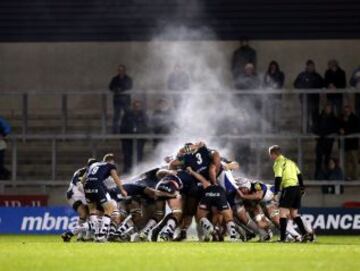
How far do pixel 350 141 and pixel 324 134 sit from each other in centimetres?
86

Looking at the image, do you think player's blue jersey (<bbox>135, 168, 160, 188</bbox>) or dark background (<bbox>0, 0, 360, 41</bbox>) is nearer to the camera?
→ player's blue jersey (<bbox>135, 168, 160, 188</bbox>)

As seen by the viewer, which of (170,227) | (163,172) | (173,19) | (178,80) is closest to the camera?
(170,227)

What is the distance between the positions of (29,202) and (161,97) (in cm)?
452

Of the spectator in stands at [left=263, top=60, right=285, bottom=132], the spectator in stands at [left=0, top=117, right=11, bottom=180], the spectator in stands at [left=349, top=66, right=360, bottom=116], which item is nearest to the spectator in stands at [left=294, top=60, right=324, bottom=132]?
the spectator in stands at [left=263, top=60, right=285, bottom=132]

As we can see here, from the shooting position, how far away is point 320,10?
131 ft

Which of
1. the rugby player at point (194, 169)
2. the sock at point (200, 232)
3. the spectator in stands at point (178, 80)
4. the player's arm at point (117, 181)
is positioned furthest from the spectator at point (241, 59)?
the player's arm at point (117, 181)

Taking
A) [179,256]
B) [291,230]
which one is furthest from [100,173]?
[179,256]

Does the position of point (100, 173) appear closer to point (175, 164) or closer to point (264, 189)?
point (175, 164)

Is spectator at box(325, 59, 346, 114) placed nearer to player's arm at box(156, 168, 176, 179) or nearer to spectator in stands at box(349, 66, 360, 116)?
spectator in stands at box(349, 66, 360, 116)

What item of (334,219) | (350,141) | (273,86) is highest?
(273,86)

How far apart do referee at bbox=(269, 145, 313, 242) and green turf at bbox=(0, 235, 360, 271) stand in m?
1.49

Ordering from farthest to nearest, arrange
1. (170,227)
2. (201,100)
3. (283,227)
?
(201,100) → (170,227) → (283,227)

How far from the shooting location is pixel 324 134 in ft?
124

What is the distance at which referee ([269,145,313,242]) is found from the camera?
31.2 m
